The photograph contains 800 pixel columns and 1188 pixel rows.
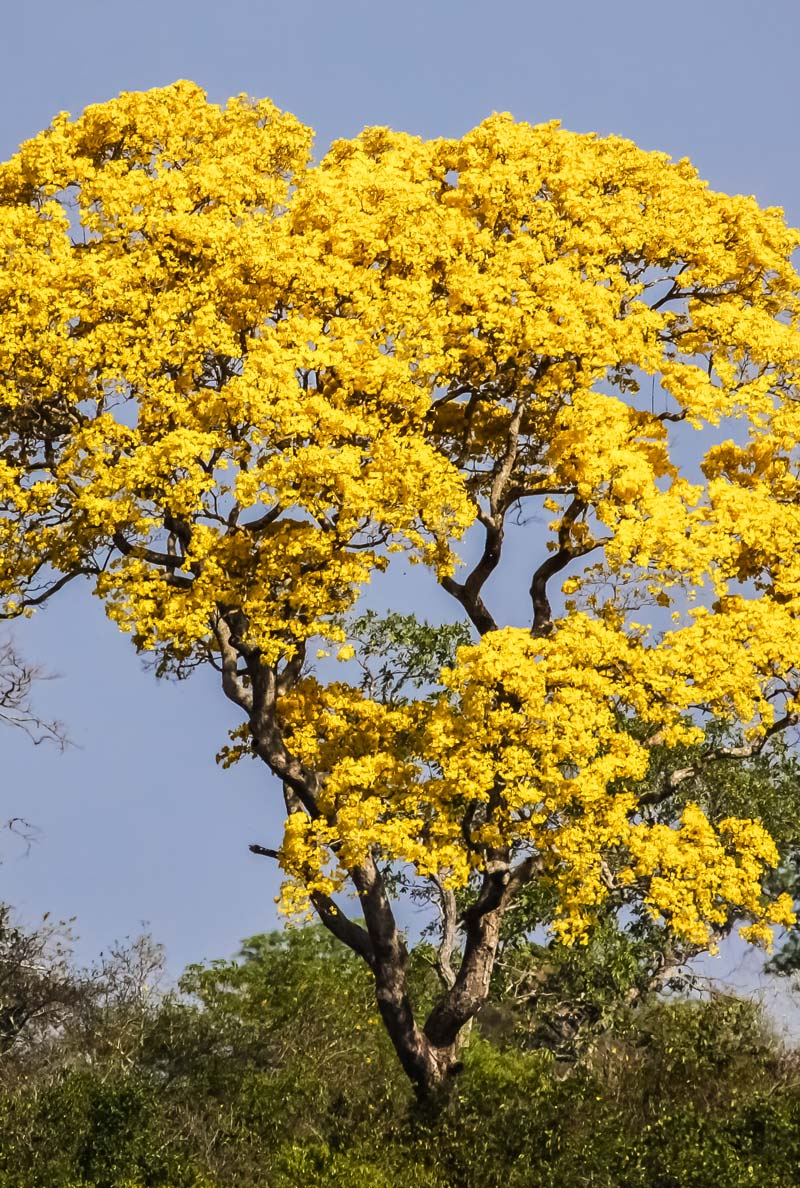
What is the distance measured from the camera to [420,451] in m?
22.6

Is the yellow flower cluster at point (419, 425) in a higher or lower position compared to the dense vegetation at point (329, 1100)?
higher

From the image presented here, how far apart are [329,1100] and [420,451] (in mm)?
9881

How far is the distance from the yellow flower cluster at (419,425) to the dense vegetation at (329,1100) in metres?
3.22

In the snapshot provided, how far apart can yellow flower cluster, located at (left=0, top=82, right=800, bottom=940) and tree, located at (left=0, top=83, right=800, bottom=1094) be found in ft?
0.18

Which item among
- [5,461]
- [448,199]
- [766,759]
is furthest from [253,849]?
[766,759]

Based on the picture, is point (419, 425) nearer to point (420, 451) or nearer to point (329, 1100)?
point (420, 451)

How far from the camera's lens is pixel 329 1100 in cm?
2508

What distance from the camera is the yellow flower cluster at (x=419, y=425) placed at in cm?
2223

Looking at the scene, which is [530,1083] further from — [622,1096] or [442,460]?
[442,460]

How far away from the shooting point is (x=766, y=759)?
1426 inches

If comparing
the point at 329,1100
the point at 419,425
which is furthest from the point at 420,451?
the point at 329,1100

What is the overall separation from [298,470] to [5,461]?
435cm

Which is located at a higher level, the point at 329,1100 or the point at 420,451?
the point at 420,451

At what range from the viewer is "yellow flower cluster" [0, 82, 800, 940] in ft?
72.9
